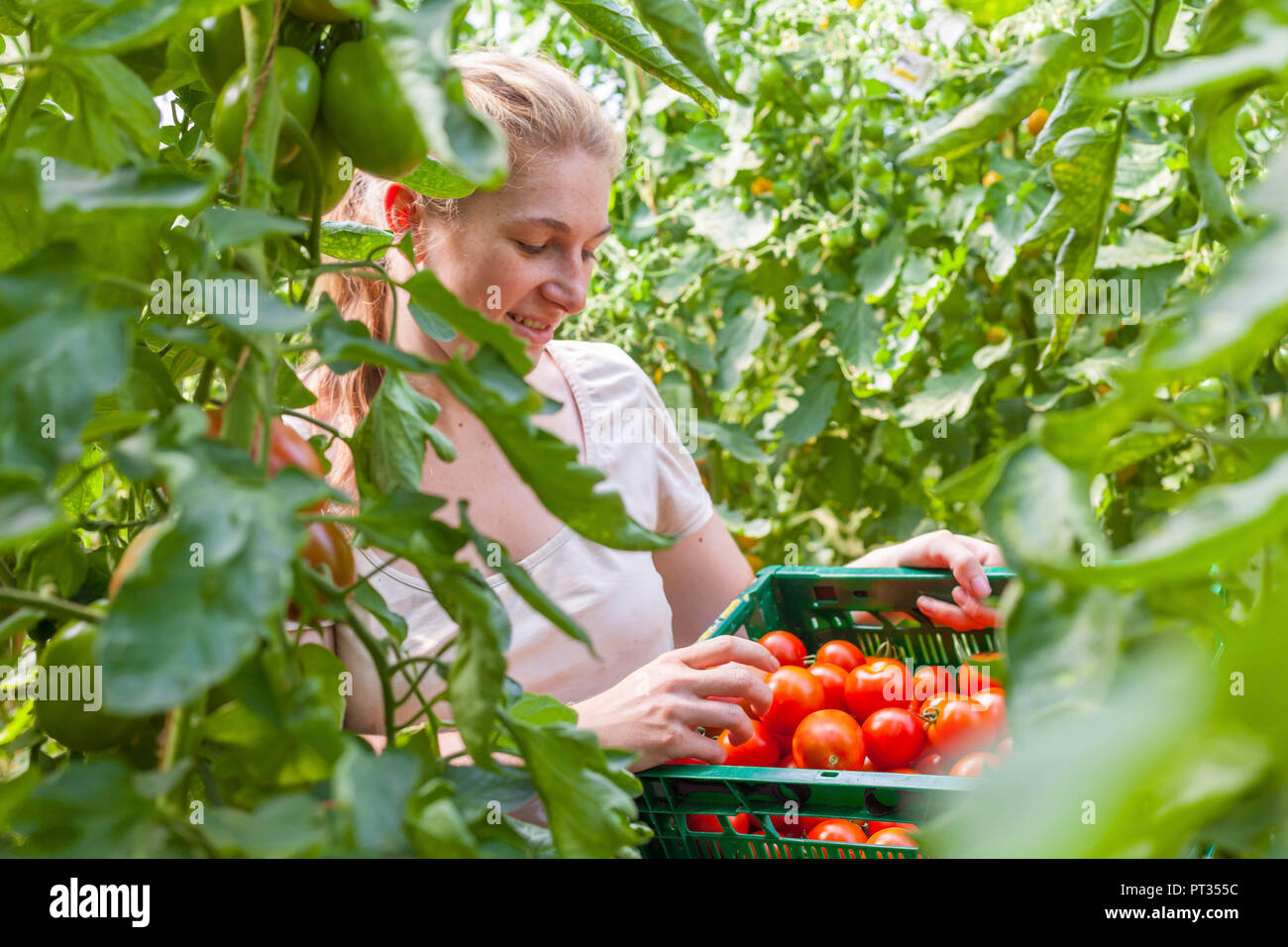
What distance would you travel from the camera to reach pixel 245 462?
33cm

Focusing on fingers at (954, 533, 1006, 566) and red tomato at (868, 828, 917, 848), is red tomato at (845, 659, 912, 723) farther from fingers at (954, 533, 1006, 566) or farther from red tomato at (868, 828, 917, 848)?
red tomato at (868, 828, 917, 848)

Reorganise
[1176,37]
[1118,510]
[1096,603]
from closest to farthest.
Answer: [1096,603] < [1176,37] < [1118,510]

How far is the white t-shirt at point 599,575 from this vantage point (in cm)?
132

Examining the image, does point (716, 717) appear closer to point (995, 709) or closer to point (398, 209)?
point (995, 709)

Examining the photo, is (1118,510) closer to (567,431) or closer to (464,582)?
(567,431)

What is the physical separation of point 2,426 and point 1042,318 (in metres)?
1.94

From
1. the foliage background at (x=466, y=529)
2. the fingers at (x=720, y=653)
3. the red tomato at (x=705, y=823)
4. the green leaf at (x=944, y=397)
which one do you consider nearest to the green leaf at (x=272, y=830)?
the foliage background at (x=466, y=529)

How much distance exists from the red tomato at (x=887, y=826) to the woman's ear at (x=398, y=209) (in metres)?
0.91

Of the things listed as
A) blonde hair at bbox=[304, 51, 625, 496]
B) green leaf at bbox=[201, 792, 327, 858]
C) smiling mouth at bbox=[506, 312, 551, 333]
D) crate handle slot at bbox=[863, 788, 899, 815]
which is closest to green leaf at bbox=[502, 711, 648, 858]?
green leaf at bbox=[201, 792, 327, 858]

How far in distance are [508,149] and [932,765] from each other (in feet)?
2.86

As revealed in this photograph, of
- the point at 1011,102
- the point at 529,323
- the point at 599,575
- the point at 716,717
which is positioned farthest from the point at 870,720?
the point at 1011,102

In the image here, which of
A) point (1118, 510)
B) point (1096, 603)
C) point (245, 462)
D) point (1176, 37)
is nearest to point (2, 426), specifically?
point (245, 462)

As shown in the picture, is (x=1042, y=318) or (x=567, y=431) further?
(x=1042, y=318)

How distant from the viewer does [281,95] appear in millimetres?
433
